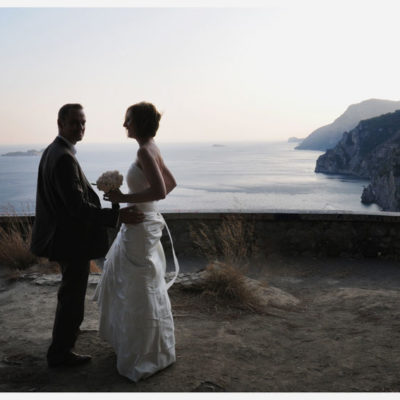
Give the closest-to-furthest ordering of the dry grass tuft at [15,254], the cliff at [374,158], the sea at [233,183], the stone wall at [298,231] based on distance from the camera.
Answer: the dry grass tuft at [15,254]
the stone wall at [298,231]
the sea at [233,183]
the cliff at [374,158]

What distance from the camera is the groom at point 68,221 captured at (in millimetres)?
2764

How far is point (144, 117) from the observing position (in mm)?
2893

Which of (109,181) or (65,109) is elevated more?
(65,109)

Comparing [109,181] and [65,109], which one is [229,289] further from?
[65,109]

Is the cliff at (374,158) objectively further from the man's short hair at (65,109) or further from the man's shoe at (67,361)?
the man's short hair at (65,109)

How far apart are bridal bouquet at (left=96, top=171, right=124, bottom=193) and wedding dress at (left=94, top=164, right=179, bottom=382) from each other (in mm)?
115

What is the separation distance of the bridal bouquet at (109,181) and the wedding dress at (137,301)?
115 mm

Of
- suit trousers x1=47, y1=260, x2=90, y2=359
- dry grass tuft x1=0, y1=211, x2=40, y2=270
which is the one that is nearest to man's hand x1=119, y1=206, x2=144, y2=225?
suit trousers x1=47, y1=260, x2=90, y2=359

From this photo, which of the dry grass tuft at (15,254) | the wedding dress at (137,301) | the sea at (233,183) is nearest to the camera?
the wedding dress at (137,301)

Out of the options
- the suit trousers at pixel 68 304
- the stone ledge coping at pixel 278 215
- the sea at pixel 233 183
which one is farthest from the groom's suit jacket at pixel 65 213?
the sea at pixel 233 183

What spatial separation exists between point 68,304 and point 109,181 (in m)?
0.97

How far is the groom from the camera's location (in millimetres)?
2764

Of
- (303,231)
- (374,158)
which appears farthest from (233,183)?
(303,231)

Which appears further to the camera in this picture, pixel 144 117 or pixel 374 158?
pixel 374 158
